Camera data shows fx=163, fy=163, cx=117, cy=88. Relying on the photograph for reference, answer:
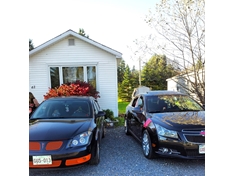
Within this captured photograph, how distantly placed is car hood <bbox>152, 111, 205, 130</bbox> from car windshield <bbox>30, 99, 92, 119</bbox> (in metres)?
1.70

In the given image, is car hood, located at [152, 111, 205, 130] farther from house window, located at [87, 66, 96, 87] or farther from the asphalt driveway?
house window, located at [87, 66, 96, 87]

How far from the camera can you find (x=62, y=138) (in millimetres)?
2971

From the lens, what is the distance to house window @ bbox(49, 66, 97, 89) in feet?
29.5

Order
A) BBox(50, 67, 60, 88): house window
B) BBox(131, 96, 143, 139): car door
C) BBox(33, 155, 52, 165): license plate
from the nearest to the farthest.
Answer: BBox(33, 155, 52, 165): license plate < BBox(131, 96, 143, 139): car door < BBox(50, 67, 60, 88): house window

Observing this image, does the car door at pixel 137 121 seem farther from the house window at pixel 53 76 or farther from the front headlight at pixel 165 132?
the house window at pixel 53 76

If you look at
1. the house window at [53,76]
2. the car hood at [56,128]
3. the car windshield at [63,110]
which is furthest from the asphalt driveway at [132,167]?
the house window at [53,76]

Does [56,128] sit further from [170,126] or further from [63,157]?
[170,126]

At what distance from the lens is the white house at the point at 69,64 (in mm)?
8891

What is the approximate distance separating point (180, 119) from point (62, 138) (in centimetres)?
253

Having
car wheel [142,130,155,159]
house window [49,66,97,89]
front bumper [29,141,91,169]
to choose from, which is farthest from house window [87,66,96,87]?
front bumper [29,141,91,169]

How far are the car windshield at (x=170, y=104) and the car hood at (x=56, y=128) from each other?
1794mm

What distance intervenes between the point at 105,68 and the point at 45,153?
6.59 m
